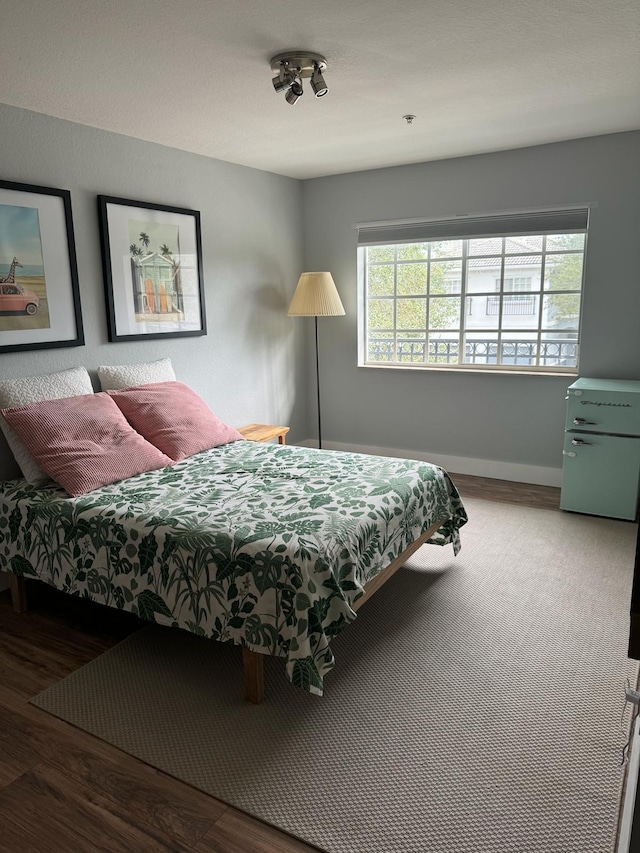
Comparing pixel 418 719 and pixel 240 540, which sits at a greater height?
pixel 240 540

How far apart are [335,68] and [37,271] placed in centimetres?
176

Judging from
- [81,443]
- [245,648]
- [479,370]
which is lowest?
[245,648]

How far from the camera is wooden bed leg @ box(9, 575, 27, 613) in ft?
9.12

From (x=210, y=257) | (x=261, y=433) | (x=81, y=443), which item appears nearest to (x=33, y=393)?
(x=81, y=443)

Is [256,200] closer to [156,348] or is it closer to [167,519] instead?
[156,348]

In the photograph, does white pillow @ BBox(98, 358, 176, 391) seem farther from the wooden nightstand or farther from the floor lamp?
the floor lamp

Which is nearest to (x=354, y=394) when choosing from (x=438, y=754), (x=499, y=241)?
(x=499, y=241)

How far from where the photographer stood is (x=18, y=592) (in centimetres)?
279

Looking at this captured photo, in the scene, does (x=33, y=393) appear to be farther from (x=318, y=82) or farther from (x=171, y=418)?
(x=318, y=82)

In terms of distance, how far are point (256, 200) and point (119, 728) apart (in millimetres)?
3716

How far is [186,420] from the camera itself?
3.35 meters

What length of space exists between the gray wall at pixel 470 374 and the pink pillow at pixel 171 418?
1.85m

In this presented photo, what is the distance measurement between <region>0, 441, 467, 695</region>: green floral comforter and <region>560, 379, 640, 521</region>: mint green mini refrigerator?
114cm

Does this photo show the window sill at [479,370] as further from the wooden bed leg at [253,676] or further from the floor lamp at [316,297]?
the wooden bed leg at [253,676]
